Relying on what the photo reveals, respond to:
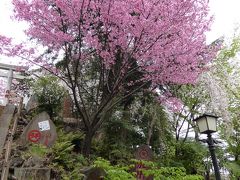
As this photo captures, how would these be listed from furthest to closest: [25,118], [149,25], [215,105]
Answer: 1. [215,105]
2. [25,118]
3. [149,25]

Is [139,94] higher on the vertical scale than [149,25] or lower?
lower

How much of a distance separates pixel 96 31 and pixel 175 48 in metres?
2.39

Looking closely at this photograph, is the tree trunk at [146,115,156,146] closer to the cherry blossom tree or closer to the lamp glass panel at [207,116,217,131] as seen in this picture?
the cherry blossom tree

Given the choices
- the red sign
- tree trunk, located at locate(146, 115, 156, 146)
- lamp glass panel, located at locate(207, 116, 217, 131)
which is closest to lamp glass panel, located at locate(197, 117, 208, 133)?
lamp glass panel, located at locate(207, 116, 217, 131)

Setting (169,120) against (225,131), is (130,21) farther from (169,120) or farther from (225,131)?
(225,131)

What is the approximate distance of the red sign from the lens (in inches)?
257

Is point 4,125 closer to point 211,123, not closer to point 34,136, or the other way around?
point 34,136

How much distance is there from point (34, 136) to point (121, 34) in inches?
144

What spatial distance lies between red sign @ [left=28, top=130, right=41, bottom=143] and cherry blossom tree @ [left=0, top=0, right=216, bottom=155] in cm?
158

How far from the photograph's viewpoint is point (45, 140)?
6.54 metres

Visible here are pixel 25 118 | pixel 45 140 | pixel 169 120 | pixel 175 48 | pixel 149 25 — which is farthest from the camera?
pixel 169 120

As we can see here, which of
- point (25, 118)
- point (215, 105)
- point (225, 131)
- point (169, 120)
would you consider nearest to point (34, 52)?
point (25, 118)

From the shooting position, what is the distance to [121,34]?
25.5 feet

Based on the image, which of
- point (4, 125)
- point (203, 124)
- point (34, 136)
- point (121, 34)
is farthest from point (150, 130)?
point (4, 125)
